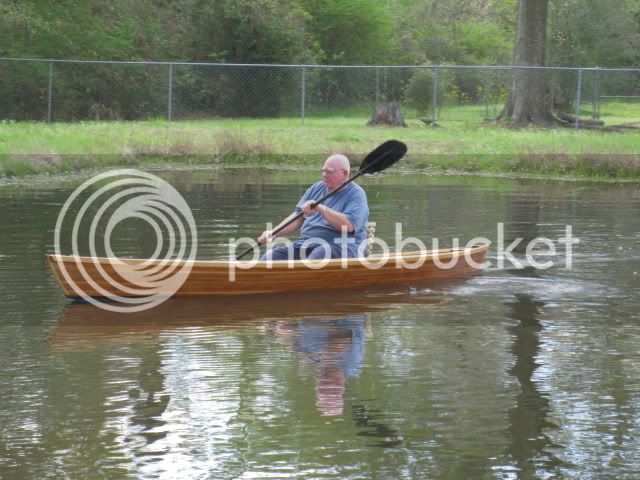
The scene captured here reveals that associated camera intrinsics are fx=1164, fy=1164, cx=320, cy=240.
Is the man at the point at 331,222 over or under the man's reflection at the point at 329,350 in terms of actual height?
over

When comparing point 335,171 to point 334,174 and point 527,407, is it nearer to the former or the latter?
point 334,174

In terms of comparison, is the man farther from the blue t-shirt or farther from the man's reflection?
the man's reflection

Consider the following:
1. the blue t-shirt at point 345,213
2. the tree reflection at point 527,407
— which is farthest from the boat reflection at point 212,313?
the tree reflection at point 527,407

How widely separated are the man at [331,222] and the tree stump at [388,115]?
2078 cm

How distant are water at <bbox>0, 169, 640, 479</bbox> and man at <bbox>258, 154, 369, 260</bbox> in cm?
52

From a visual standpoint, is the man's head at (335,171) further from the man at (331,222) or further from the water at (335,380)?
the water at (335,380)

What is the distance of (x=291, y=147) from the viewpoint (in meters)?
27.2

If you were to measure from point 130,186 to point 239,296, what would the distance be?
35.9 feet

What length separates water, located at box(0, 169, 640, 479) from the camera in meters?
6.70

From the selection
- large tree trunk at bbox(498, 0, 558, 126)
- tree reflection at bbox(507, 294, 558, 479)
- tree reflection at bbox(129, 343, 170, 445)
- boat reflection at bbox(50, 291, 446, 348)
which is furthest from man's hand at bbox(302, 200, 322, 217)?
large tree trunk at bbox(498, 0, 558, 126)

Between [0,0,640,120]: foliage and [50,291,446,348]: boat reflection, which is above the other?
[0,0,640,120]: foliage

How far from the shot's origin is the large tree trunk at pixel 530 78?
31906mm

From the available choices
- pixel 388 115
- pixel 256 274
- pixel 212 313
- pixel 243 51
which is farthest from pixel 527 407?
pixel 243 51

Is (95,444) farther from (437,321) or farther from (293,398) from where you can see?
(437,321)
